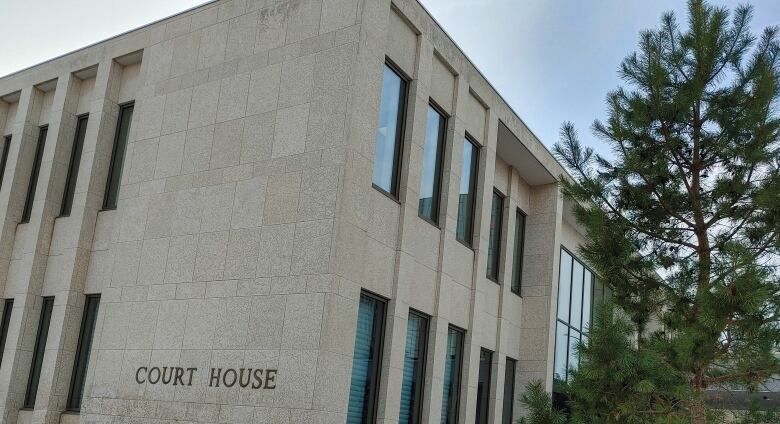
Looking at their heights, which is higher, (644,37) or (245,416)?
(644,37)

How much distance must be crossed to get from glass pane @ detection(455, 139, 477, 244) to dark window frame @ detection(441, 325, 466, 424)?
1.91 metres

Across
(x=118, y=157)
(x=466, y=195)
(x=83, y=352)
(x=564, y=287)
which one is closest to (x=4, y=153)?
(x=118, y=157)

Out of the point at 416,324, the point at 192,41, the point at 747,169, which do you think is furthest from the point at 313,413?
the point at 192,41

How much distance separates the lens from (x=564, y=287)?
22.6m

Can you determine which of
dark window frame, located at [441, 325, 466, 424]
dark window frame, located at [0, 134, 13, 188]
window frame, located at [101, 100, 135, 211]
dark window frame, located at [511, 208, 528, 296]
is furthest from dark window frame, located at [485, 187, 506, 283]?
dark window frame, located at [0, 134, 13, 188]

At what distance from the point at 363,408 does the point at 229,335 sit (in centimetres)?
239

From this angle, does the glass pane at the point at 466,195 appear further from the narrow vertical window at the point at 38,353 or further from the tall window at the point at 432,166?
the narrow vertical window at the point at 38,353

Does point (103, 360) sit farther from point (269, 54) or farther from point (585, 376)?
point (585, 376)

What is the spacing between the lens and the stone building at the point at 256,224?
12.1m

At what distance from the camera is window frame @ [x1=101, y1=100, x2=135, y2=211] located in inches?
632

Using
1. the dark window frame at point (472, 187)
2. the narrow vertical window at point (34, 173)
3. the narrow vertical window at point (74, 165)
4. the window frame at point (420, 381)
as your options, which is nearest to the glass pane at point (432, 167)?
the dark window frame at point (472, 187)

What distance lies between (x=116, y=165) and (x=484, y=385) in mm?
9009

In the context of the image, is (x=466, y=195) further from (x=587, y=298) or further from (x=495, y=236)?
(x=587, y=298)

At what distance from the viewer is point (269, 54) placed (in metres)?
13.7
